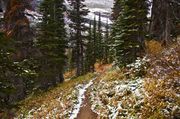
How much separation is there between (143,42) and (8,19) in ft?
43.8

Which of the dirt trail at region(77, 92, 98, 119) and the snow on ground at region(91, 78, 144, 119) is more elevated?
the snow on ground at region(91, 78, 144, 119)

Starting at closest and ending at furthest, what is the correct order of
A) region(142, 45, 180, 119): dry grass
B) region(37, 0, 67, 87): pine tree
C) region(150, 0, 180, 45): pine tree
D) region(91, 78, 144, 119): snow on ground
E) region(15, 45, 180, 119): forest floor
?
region(142, 45, 180, 119): dry grass
region(15, 45, 180, 119): forest floor
region(91, 78, 144, 119): snow on ground
region(150, 0, 180, 45): pine tree
region(37, 0, 67, 87): pine tree

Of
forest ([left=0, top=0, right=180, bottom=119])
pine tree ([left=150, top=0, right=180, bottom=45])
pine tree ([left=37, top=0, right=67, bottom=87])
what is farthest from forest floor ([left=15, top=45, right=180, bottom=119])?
pine tree ([left=37, top=0, right=67, bottom=87])

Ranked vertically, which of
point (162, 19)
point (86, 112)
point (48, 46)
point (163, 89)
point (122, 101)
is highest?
point (162, 19)

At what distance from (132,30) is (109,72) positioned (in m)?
7.32

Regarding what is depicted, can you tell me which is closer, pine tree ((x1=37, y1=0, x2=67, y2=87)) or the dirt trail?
the dirt trail

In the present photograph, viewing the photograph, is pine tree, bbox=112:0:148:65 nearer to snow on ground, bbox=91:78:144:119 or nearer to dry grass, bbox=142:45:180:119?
snow on ground, bbox=91:78:144:119

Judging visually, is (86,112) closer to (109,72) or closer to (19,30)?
(109,72)

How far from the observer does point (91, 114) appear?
1978 cm

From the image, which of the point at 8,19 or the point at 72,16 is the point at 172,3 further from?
the point at 72,16

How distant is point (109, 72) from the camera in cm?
3391

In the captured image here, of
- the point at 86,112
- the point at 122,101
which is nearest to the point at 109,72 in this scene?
the point at 86,112

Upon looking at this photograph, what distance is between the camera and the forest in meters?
14.5

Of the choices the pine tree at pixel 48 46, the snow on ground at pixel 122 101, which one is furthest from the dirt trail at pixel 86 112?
the pine tree at pixel 48 46
